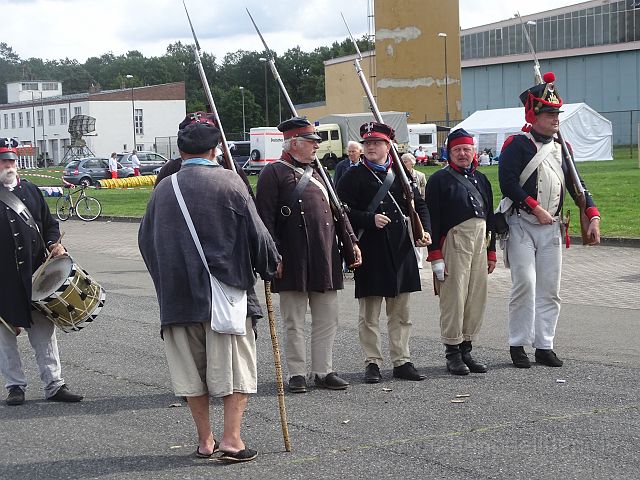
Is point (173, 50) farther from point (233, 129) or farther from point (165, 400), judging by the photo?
point (165, 400)

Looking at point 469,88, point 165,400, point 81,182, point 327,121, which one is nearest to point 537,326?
point 165,400

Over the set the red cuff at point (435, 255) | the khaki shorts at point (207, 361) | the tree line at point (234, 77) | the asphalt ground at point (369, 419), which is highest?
the tree line at point (234, 77)

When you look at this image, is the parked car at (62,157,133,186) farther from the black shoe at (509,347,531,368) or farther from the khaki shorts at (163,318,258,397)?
the khaki shorts at (163,318,258,397)

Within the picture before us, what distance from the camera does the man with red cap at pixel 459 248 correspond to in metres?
8.84

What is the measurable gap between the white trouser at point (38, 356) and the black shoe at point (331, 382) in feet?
6.41

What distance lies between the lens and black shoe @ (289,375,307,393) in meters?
8.20

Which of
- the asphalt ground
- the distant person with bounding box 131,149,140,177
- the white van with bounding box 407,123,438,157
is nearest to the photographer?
the asphalt ground

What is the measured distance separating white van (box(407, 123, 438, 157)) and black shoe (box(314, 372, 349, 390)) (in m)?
58.2

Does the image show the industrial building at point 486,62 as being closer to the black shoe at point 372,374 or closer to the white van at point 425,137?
the white van at point 425,137

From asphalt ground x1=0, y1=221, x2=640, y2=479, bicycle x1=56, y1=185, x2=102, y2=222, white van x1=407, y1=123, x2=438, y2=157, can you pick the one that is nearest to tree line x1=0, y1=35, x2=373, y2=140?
white van x1=407, y1=123, x2=438, y2=157

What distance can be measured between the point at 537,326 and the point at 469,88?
8173cm

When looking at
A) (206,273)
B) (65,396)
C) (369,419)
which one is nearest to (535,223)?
(369,419)

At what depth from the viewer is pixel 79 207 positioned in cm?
3159

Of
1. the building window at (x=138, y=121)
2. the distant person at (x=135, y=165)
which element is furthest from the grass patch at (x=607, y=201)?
the building window at (x=138, y=121)
